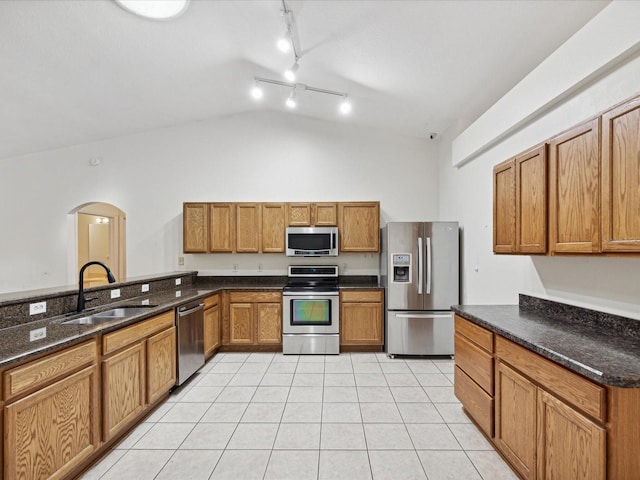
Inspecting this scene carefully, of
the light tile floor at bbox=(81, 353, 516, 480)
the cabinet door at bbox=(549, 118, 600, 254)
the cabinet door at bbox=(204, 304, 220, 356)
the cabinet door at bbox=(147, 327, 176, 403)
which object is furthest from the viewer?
the cabinet door at bbox=(204, 304, 220, 356)

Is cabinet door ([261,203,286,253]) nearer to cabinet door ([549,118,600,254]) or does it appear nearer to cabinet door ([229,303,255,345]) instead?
cabinet door ([229,303,255,345])

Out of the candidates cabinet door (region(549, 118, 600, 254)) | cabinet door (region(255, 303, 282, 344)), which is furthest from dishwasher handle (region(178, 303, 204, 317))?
cabinet door (region(549, 118, 600, 254))

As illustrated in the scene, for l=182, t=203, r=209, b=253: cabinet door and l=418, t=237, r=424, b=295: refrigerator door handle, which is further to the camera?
l=182, t=203, r=209, b=253: cabinet door

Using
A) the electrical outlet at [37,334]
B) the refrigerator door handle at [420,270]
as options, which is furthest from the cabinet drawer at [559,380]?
the electrical outlet at [37,334]

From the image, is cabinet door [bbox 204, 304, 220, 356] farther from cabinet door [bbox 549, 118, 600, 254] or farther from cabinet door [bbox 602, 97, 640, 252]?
cabinet door [bbox 602, 97, 640, 252]

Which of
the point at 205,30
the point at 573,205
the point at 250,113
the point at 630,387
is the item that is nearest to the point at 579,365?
the point at 630,387

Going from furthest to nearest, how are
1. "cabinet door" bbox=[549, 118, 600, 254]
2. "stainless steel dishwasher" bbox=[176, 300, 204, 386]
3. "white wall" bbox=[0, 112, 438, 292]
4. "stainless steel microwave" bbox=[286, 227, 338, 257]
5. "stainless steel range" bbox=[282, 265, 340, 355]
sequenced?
"white wall" bbox=[0, 112, 438, 292] → "stainless steel microwave" bbox=[286, 227, 338, 257] → "stainless steel range" bbox=[282, 265, 340, 355] → "stainless steel dishwasher" bbox=[176, 300, 204, 386] → "cabinet door" bbox=[549, 118, 600, 254]

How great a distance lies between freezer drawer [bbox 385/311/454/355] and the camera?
3891mm

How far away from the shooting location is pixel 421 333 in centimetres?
390

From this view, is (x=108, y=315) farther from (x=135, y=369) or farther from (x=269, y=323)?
(x=269, y=323)

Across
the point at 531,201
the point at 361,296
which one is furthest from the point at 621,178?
the point at 361,296

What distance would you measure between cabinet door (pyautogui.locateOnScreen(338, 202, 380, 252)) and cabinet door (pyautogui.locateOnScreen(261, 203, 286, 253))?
83cm

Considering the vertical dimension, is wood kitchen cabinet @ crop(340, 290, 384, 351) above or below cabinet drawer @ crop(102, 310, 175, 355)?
below

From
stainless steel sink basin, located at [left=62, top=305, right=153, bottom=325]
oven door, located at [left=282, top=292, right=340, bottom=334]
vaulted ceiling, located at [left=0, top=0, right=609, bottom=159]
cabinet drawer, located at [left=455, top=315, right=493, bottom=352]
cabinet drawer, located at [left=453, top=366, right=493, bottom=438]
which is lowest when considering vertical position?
cabinet drawer, located at [left=453, top=366, right=493, bottom=438]
